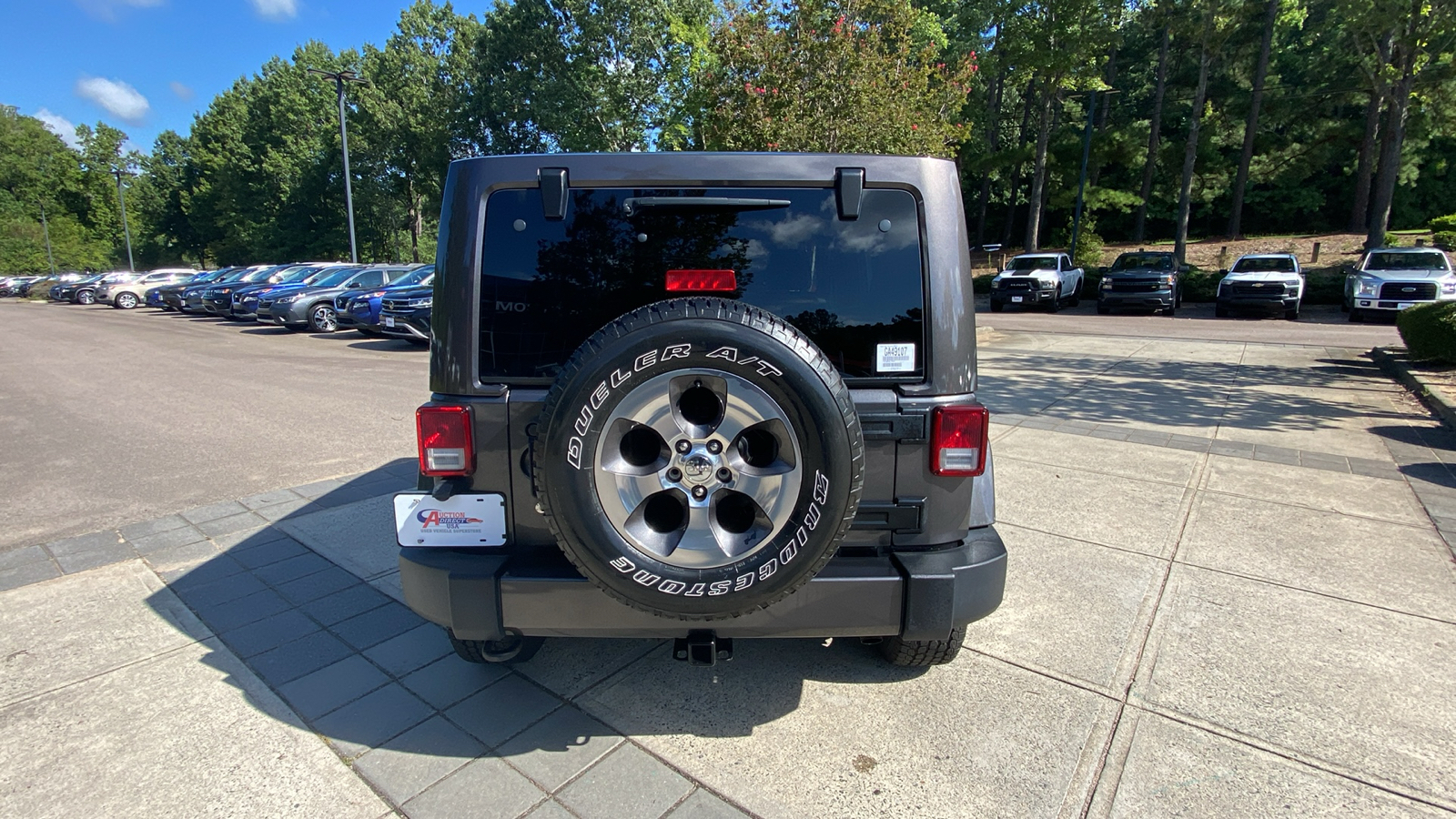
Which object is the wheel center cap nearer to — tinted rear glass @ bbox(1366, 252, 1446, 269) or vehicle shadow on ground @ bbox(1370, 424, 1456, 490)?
vehicle shadow on ground @ bbox(1370, 424, 1456, 490)

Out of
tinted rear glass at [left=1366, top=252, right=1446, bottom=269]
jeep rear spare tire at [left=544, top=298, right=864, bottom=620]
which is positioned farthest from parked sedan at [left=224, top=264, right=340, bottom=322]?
tinted rear glass at [left=1366, top=252, right=1446, bottom=269]

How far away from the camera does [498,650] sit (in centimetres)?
304

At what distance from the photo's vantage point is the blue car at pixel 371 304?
15.4 metres

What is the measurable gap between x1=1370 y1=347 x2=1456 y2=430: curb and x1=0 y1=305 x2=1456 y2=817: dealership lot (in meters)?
2.65

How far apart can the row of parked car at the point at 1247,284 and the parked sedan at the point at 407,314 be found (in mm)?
17873

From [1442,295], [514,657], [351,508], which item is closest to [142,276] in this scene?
[351,508]

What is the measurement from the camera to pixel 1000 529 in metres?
4.70

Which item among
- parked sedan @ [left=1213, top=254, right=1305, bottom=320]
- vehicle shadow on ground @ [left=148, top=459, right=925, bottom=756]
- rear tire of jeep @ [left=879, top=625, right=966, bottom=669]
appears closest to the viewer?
vehicle shadow on ground @ [left=148, top=459, right=925, bottom=756]

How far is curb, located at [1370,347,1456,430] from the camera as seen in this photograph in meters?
7.51

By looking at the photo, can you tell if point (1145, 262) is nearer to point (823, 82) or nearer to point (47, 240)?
point (823, 82)

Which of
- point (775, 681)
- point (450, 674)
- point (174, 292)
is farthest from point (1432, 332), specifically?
point (174, 292)

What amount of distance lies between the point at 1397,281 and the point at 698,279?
72.2 ft

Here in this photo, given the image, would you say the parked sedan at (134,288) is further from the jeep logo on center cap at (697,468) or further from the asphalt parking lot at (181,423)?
the jeep logo on center cap at (697,468)

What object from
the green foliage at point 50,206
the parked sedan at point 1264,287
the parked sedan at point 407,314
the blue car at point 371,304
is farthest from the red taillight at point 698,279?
the green foliage at point 50,206
